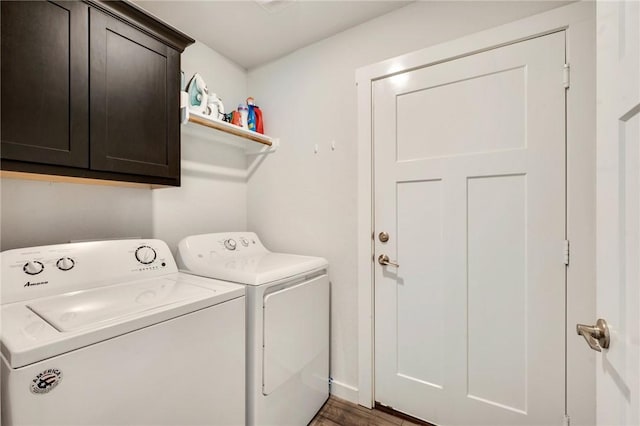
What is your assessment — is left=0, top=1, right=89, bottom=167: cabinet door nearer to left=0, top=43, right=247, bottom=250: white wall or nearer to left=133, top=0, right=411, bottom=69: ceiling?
left=0, top=43, right=247, bottom=250: white wall

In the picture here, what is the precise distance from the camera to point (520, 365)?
4.51 feet

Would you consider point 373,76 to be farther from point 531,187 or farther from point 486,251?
point 486,251

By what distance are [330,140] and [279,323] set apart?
1.23 meters

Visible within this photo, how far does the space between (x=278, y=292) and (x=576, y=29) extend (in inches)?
72.2

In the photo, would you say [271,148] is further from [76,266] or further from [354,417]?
[354,417]

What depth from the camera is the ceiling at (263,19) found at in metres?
1.68

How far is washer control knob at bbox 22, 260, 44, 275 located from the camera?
1.10 m

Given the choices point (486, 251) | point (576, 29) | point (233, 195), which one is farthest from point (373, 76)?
point (233, 195)

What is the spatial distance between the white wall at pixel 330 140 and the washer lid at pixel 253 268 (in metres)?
0.26

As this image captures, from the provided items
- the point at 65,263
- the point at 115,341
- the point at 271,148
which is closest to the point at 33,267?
the point at 65,263

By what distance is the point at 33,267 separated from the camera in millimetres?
1118

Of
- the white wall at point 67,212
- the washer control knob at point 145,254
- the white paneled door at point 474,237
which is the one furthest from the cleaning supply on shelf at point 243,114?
the washer control knob at point 145,254

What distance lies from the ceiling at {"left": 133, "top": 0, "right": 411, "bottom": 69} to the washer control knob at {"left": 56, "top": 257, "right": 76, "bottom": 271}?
4.87 feet
